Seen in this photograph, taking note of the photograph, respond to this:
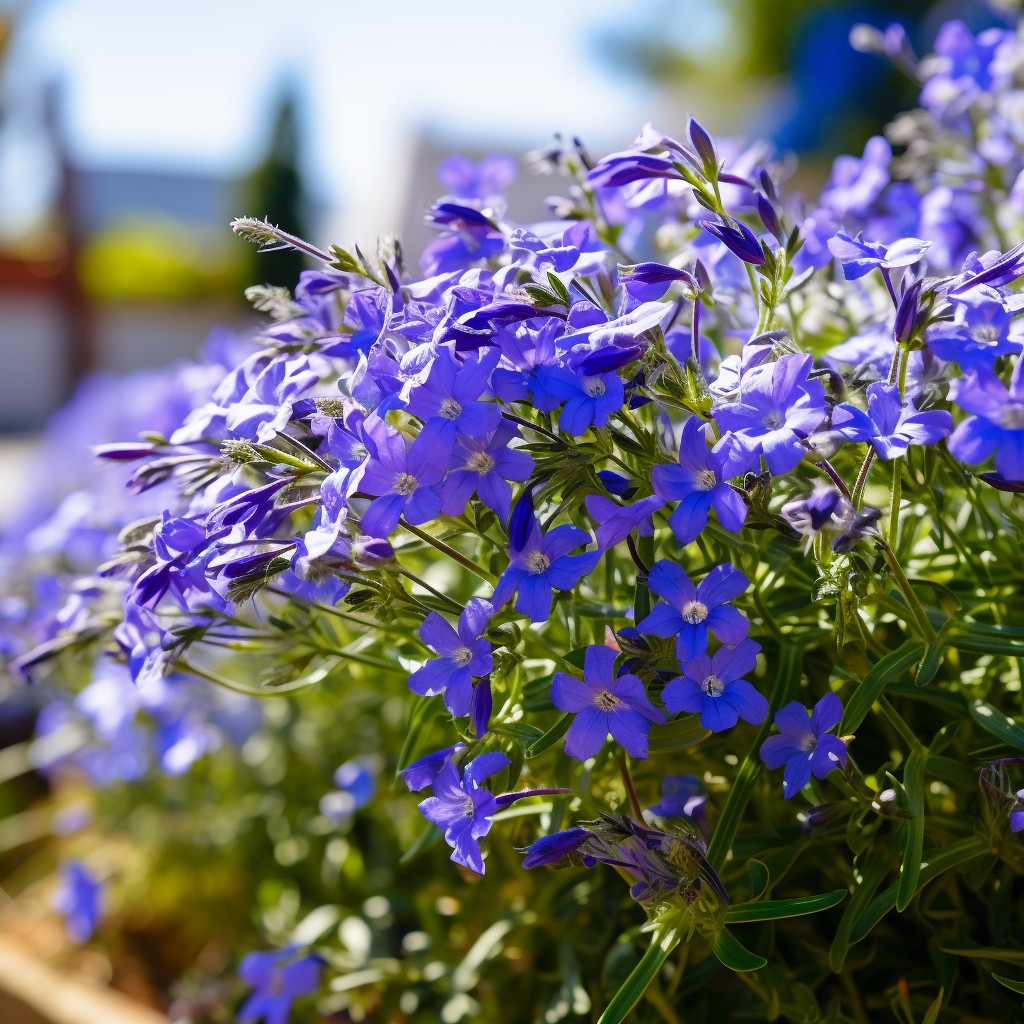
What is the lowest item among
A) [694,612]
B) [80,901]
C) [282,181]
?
[282,181]

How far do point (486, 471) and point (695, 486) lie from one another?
14 centimetres

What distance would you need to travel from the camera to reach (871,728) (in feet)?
3.03

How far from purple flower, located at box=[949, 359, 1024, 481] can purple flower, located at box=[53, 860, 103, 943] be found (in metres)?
1.41

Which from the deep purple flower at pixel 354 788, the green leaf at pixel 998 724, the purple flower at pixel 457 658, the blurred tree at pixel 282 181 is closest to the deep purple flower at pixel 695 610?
the purple flower at pixel 457 658

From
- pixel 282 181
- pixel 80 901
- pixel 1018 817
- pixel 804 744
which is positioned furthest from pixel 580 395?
pixel 282 181

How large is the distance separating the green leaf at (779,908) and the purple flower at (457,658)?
24 centimetres

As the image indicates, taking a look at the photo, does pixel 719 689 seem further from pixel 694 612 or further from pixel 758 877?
pixel 758 877

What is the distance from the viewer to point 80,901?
1540mm

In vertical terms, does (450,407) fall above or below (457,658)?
above

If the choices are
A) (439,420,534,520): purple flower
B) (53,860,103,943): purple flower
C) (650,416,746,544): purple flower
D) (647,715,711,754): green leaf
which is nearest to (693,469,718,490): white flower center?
(650,416,746,544): purple flower

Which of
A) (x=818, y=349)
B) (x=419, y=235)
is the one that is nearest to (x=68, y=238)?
(x=419, y=235)

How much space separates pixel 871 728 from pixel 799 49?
11.6 meters

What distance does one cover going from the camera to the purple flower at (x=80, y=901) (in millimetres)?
1506

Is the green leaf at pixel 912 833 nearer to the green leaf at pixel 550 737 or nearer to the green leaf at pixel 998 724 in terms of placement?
the green leaf at pixel 998 724
